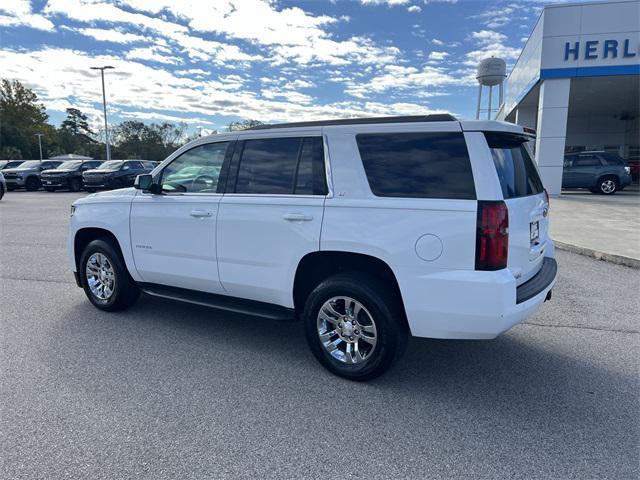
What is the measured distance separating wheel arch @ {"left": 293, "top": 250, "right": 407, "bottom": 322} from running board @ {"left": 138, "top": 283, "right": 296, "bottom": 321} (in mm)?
165

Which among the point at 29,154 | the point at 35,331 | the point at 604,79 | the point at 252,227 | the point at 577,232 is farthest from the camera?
the point at 29,154

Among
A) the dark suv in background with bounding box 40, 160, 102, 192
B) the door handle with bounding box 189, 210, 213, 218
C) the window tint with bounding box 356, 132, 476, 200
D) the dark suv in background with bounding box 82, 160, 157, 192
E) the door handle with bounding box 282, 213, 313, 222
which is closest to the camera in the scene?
the window tint with bounding box 356, 132, 476, 200

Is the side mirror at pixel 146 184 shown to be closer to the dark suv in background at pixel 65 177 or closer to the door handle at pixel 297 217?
the door handle at pixel 297 217

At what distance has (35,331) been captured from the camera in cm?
445

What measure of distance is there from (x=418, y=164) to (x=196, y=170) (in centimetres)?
225

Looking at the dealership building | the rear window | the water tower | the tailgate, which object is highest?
the water tower

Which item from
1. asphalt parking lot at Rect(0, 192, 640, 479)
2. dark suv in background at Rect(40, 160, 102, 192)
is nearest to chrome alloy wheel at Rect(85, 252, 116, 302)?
asphalt parking lot at Rect(0, 192, 640, 479)

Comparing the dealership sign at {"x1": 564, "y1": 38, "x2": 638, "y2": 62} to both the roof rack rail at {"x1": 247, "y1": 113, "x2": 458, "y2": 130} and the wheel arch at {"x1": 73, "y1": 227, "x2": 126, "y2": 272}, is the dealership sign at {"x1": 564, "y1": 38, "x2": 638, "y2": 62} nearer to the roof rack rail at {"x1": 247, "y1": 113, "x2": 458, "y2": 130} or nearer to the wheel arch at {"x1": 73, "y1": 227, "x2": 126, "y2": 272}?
the roof rack rail at {"x1": 247, "y1": 113, "x2": 458, "y2": 130}

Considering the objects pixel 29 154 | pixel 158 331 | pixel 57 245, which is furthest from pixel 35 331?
pixel 29 154

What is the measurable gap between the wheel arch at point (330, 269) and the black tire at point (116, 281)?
2161 millimetres

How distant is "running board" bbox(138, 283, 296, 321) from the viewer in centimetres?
384

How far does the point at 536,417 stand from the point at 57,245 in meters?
8.95

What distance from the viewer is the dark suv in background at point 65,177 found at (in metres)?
24.1

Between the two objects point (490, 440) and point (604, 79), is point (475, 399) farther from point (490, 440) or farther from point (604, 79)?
point (604, 79)
